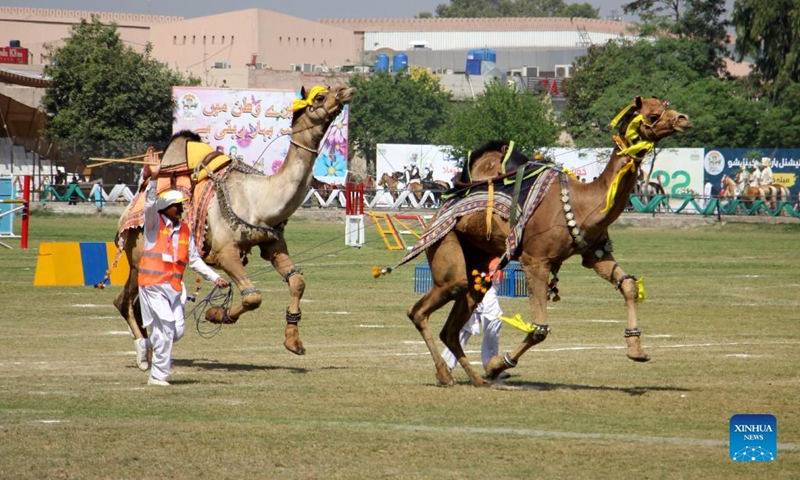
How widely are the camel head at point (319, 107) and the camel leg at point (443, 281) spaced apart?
2576 mm

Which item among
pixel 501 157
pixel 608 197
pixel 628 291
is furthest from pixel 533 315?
pixel 501 157

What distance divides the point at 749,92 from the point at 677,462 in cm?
6840

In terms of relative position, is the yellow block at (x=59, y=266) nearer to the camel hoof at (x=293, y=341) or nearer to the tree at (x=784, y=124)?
the camel hoof at (x=293, y=341)

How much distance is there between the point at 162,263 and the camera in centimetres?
1310

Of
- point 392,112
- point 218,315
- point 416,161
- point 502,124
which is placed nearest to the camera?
point 218,315

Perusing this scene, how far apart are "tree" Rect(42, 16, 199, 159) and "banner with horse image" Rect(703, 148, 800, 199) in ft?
90.6

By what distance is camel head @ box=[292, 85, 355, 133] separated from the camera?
1521 cm

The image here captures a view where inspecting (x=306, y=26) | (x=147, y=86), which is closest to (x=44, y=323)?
(x=147, y=86)

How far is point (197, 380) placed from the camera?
44.3 ft

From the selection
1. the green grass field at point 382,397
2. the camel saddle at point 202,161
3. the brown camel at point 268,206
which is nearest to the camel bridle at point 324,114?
the brown camel at point 268,206

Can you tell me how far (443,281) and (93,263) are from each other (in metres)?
13.6

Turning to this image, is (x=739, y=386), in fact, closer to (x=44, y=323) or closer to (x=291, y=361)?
(x=291, y=361)

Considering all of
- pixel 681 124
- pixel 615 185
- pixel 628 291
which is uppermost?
pixel 681 124

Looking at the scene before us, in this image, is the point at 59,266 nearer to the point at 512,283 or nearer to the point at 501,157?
the point at 512,283
